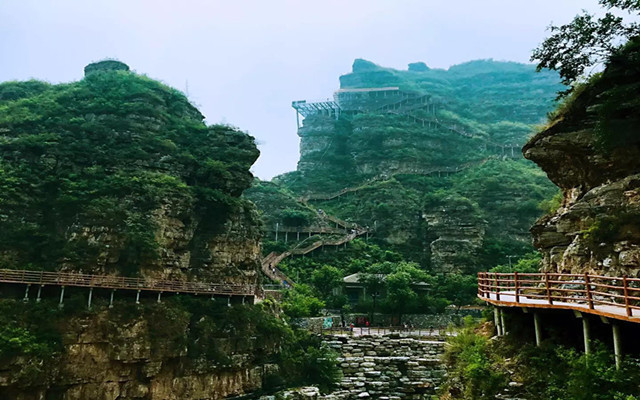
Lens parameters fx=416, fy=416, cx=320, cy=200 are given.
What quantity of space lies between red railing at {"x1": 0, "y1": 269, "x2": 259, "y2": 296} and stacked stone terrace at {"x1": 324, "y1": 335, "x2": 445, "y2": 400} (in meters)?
8.24

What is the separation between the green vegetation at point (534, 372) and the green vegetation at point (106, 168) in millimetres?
19395

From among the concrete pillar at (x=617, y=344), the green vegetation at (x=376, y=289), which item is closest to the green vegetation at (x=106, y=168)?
the green vegetation at (x=376, y=289)

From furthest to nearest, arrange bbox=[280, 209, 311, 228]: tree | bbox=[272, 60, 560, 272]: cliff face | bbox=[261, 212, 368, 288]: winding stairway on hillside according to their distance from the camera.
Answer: bbox=[280, 209, 311, 228]: tree → bbox=[272, 60, 560, 272]: cliff face → bbox=[261, 212, 368, 288]: winding stairway on hillside

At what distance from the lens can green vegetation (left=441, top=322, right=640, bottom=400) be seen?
8.38 m

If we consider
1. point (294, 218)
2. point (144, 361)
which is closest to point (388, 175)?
point (294, 218)

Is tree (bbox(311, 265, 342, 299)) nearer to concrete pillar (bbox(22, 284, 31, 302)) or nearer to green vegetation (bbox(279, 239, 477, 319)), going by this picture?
green vegetation (bbox(279, 239, 477, 319))

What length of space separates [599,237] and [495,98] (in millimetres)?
104733

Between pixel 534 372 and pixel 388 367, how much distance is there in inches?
A: 654

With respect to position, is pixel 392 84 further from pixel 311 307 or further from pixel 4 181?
pixel 4 181

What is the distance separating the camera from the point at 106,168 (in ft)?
94.6

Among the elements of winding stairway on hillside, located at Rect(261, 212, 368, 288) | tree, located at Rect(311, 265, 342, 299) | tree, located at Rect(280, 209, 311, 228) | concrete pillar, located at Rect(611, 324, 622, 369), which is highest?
tree, located at Rect(280, 209, 311, 228)

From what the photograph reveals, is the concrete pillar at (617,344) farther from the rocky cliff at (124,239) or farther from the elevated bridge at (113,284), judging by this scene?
the elevated bridge at (113,284)

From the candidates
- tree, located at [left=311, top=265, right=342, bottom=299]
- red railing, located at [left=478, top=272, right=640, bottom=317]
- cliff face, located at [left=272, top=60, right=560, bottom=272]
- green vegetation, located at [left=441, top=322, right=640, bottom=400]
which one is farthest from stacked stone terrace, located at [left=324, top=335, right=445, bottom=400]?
cliff face, located at [left=272, top=60, right=560, bottom=272]

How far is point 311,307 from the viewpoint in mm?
34781
